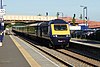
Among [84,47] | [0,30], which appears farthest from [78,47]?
[0,30]

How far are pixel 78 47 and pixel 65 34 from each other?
10.1 feet

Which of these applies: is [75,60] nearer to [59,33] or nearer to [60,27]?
[59,33]

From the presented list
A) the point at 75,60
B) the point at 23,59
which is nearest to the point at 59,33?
the point at 75,60

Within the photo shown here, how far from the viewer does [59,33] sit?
110 feet

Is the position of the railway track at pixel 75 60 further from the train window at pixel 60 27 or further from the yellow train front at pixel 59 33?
the train window at pixel 60 27

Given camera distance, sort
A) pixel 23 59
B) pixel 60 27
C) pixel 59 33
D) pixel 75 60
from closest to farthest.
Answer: pixel 23 59
pixel 75 60
pixel 59 33
pixel 60 27

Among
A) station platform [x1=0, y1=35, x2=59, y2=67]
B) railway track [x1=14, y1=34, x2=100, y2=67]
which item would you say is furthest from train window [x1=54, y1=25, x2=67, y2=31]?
railway track [x1=14, y1=34, x2=100, y2=67]

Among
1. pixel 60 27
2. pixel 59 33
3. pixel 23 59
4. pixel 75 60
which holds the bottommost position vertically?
pixel 75 60

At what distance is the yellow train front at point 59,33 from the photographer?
109ft

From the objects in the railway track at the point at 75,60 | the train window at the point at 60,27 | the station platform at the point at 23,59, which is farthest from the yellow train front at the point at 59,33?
the railway track at the point at 75,60

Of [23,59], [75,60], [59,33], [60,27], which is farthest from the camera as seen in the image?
[60,27]

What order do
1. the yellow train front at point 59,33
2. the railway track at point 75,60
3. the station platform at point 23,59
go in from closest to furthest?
the station platform at point 23,59 → the railway track at point 75,60 → the yellow train front at point 59,33

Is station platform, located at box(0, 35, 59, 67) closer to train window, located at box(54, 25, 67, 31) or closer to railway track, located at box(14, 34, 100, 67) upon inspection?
railway track, located at box(14, 34, 100, 67)

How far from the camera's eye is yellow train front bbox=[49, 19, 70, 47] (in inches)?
1303
